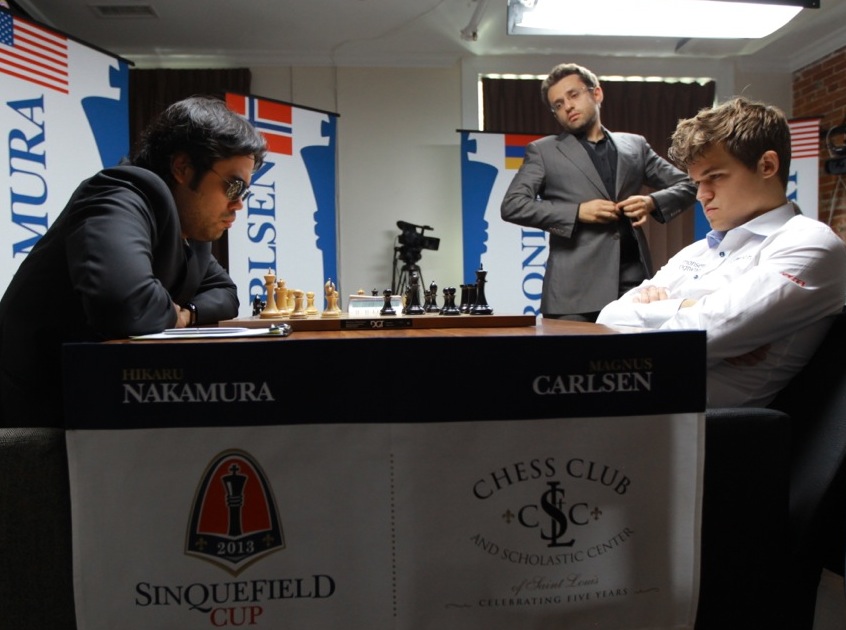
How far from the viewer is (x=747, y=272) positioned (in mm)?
1320

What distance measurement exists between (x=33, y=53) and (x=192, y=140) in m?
2.60

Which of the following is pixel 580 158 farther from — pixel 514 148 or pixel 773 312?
pixel 514 148

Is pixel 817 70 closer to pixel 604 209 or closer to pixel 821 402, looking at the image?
pixel 604 209

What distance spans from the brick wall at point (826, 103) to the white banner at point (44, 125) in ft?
18.9

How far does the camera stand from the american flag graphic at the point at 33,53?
322 centimetres

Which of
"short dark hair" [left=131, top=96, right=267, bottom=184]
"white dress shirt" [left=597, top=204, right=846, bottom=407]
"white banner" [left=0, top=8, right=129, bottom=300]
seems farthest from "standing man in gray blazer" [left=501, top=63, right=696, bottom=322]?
"white banner" [left=0, top=8, right=129, bottom=300]

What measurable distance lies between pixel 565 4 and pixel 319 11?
234 cm

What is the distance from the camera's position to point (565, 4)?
11.6 ft

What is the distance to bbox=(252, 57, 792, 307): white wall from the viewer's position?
6.08 m

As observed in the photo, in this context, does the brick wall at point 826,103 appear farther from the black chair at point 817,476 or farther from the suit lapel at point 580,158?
the black chair at point 817,476

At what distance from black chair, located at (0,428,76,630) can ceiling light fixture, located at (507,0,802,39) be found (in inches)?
134

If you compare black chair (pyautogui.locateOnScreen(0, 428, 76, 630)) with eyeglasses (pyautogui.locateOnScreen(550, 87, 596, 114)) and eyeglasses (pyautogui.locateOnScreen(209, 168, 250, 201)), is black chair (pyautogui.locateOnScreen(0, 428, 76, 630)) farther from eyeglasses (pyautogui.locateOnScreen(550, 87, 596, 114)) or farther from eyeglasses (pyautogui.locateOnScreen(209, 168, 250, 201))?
eyeglasses (pyautogui.locateOnScreen(550, 87, 596, 114))

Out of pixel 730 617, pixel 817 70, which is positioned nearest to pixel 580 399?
pixel 730 617

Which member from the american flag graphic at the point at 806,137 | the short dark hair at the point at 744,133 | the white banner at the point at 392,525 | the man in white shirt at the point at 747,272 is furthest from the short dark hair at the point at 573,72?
the american flag graphic at the point at 806,137
